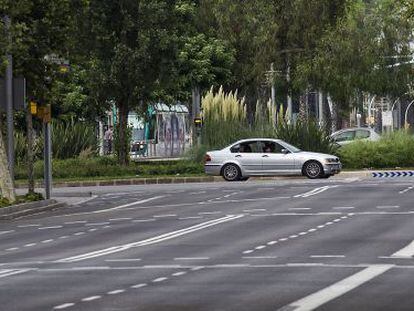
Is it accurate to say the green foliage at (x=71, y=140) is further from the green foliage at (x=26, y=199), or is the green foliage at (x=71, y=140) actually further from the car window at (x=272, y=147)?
the green foliage at (x=26, y=199)

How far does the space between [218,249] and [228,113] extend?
1418 inches

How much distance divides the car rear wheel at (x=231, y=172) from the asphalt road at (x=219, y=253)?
958 centimetres

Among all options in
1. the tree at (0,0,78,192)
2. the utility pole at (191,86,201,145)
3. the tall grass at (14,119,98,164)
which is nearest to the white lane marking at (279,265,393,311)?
the tree at (0,0,78,192)

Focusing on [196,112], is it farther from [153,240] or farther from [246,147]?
[153,240]

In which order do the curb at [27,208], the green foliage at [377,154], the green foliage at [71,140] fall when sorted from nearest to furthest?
the curb at [27,208], the green foliage at [377,154], the green foliage at [71,140]

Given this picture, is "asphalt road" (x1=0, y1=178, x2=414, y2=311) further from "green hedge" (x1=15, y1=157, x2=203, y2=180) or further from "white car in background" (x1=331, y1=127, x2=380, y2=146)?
"white car in background" (x1=331, y1=127, x2=380, y2=146)

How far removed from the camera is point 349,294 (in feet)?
48.5

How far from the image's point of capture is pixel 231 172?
48.3 m

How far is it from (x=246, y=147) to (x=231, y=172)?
1.00 metres

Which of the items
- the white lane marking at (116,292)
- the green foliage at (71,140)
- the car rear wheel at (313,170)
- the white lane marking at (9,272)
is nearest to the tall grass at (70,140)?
the green foliage at (71,140)

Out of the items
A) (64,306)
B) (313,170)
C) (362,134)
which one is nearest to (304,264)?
(64,306)

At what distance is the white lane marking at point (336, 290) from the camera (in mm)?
13719

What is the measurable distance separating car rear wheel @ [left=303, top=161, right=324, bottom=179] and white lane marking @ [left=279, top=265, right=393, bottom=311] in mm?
29358

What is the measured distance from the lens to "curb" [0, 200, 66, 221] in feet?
108
